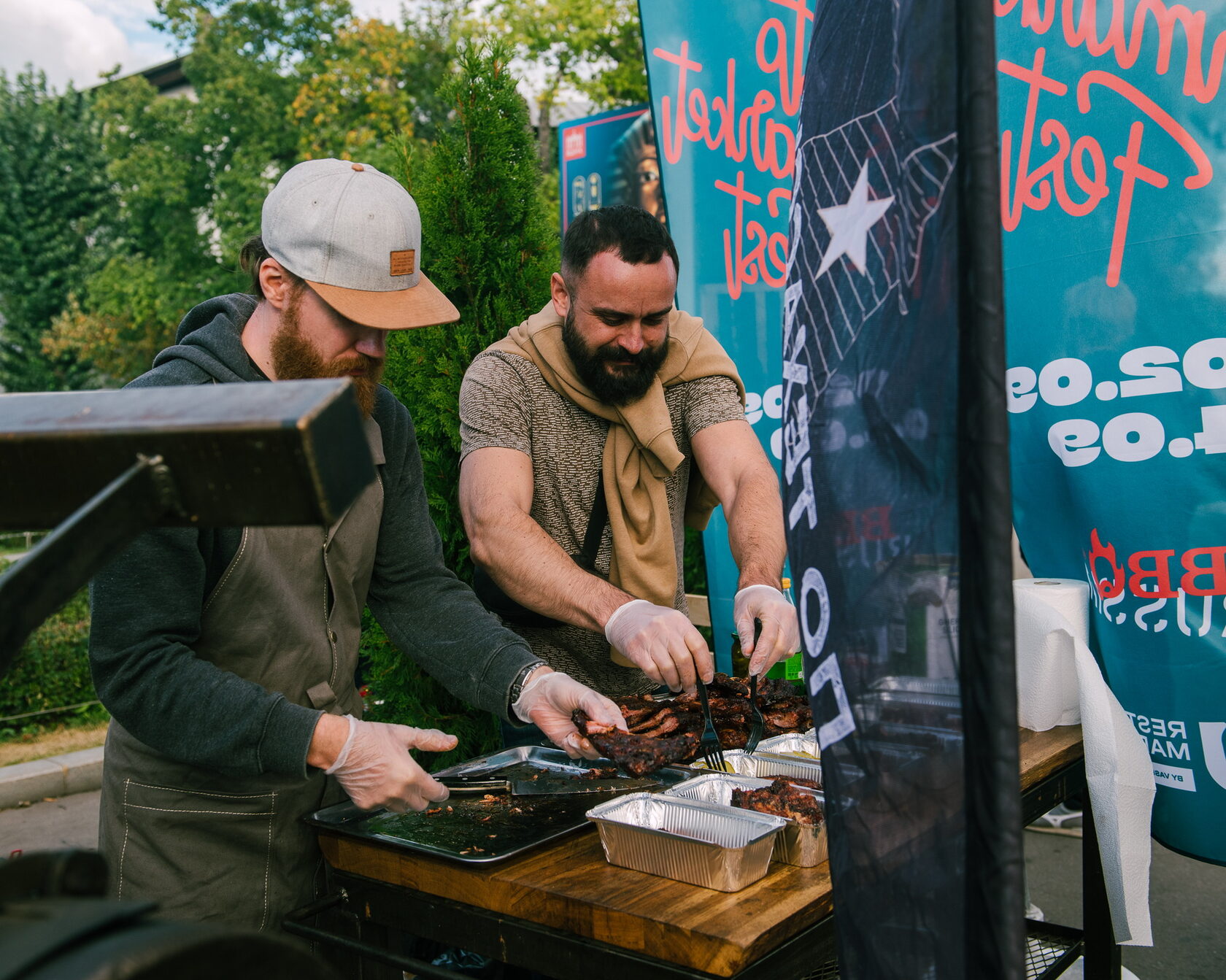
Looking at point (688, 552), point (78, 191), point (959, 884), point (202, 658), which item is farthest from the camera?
point (78, 191)

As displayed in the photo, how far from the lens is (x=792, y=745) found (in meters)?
2.61

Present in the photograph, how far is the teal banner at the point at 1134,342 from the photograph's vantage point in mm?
3084

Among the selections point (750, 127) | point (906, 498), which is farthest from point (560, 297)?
point (906, 498)

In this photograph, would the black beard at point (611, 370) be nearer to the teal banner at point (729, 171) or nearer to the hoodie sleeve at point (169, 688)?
the teal banner at point (729, 171)

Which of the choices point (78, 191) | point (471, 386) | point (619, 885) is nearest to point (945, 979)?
point (619, 885)

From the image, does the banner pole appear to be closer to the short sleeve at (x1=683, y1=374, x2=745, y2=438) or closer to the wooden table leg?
the wooden table leg

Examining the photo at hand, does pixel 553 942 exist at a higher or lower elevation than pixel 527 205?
lower

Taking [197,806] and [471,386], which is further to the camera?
[471,386]

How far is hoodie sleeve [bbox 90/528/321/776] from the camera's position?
1919mm

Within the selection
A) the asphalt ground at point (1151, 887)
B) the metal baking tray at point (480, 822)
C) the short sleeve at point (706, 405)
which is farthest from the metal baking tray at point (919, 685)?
the asphalt ground at point (1151, 887)

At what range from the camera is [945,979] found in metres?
1.00

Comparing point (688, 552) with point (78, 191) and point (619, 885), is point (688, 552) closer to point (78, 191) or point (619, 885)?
point (619, 885)

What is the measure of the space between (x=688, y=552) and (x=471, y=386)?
2428mm

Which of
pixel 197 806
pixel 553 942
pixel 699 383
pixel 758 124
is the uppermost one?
pixel 758 124
